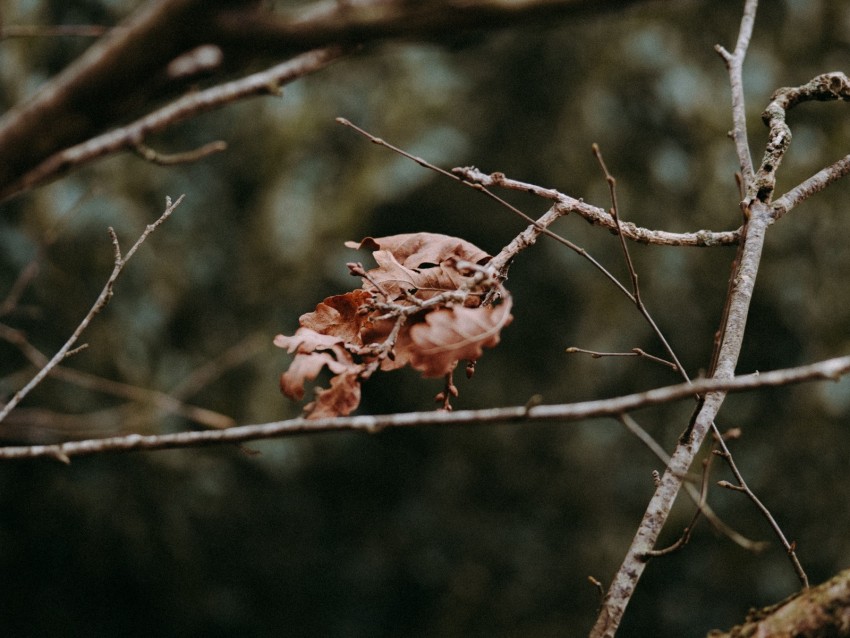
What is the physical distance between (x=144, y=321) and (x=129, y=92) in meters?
2.34

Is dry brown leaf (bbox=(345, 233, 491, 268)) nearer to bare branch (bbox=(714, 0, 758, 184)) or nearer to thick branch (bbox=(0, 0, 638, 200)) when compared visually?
thick branch (bbox=(0, 0, 638, 200))

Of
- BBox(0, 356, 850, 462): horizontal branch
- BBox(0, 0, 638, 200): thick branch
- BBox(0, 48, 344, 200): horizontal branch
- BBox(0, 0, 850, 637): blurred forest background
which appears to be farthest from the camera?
BBox(0, 0, 850, 637): blurred forest background

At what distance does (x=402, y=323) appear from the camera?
81cm

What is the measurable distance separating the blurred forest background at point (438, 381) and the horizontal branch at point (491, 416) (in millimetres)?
2339

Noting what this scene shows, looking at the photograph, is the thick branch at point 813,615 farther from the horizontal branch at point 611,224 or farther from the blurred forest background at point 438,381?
the blurred forest background at point 438,381

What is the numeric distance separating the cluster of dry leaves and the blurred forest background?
2.20 metres

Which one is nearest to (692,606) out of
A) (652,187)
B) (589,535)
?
(589,535)

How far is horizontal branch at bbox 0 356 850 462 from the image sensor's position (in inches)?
22.3

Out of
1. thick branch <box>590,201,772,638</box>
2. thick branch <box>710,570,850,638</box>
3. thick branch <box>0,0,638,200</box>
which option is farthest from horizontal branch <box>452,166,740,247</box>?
thick branch <box>710,570,850,638</box>

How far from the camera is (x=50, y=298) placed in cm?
297

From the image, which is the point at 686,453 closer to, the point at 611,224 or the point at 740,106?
the point at 611,224

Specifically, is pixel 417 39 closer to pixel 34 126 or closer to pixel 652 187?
pixel 34 126

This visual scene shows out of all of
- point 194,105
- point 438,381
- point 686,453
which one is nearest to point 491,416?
point 686,453

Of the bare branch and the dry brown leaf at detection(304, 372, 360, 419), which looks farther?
the bare branch
